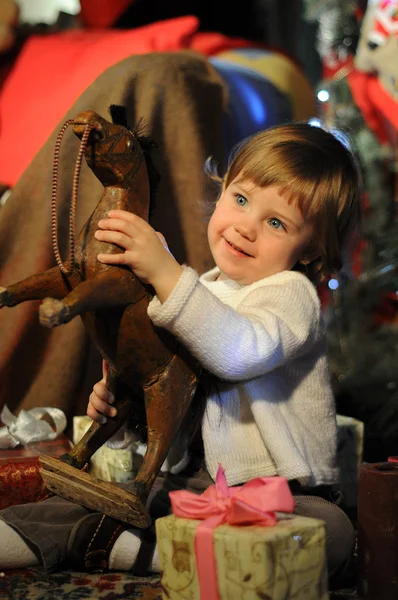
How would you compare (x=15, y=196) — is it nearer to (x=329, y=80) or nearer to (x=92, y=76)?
(x=92, y=76)

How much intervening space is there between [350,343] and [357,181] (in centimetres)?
97

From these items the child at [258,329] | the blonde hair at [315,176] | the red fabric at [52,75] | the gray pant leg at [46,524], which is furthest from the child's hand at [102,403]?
the red fabric at [52,75]

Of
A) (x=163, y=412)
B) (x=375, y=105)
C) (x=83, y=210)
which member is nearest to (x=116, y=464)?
(x=163, y=412)

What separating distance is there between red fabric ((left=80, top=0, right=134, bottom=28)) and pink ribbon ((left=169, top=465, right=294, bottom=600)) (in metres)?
2.05

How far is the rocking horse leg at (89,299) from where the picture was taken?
0.88 m

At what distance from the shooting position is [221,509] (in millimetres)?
881

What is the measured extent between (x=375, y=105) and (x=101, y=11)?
3.41ft

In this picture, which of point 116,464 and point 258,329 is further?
point 116,464

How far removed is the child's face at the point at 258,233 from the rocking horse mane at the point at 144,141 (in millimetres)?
124

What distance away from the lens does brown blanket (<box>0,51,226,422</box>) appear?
155 centimetres

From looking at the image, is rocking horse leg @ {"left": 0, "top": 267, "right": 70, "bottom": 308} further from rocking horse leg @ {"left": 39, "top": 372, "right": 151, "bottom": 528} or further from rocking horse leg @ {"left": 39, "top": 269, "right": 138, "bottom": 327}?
rocking horse leg @ {"left": 39, "top": 372, "right": 151, "bottom": 528}

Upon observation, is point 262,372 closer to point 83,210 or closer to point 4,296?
point 4,296

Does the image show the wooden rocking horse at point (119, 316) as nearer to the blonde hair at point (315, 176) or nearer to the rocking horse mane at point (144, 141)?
the rocking horse mane at point (144, 141)

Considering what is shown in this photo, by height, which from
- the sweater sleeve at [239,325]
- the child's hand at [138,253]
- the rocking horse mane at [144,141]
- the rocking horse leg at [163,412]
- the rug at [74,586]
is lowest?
the rug at [74,586]
